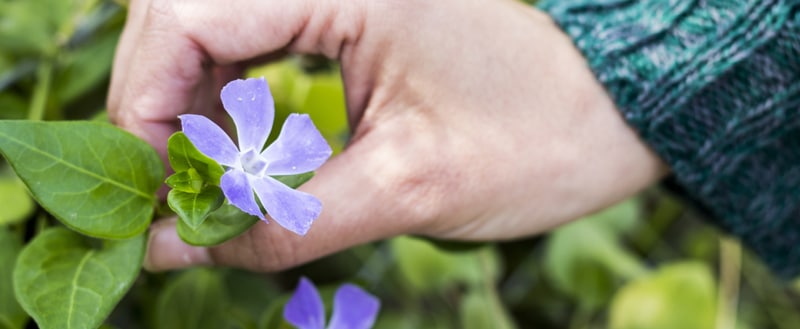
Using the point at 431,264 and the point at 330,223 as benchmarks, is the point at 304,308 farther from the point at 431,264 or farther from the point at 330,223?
the point at 431,264

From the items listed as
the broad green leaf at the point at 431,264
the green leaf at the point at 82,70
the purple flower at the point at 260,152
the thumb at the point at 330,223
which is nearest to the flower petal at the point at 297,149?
the purple flower at the point at 260,152

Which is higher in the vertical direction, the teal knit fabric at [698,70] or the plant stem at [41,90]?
the teal knit fabric at [698,70]

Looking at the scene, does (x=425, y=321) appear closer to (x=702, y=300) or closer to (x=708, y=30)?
(x=702, y=300)

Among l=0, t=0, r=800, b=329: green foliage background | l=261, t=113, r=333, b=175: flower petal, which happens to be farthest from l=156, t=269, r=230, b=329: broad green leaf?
l=261, t=113, r=333, b=175: flower petal

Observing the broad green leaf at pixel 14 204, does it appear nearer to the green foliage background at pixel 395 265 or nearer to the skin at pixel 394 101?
the green foliage background at pixel 395 265

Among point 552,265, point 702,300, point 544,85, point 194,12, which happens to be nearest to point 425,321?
point 552,265

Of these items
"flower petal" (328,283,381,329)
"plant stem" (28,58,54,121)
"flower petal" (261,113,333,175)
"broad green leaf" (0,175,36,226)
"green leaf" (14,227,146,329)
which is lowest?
"flower petal" (328,283,381,329)

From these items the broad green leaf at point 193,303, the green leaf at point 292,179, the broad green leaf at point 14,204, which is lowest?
the broad green leaf at point 193,303

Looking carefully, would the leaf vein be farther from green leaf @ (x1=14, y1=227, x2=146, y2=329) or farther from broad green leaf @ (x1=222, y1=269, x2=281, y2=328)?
broad green leaf @ (x1=222, y1=269, x2=281, y2=328)
